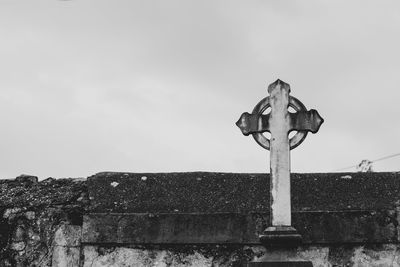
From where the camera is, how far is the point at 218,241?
4203mm

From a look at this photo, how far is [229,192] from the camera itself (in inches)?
173

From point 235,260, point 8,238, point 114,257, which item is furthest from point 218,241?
point 8,238

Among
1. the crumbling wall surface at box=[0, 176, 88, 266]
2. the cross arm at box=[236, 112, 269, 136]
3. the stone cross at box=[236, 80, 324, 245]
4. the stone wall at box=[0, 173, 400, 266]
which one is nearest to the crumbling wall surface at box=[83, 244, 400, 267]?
the stone wall at box=[0, 173, 400, 266]

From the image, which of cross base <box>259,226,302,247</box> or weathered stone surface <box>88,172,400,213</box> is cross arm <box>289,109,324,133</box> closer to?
weathered stone surface <box>88,172,400,213</box>

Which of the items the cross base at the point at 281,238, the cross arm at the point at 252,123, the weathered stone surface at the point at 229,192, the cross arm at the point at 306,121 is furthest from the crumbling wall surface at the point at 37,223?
the cross arm at the point at 306,121

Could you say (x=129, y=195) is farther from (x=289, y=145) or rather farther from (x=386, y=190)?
(x=386, y=190)

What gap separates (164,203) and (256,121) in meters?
0.92

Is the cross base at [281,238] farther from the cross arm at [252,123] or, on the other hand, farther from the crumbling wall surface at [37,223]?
the crumbling wall surface at [37,223]

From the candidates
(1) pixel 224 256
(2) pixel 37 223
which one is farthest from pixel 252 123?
(2) pixel 37 223

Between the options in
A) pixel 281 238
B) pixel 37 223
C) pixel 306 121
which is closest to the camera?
pixel 281 238

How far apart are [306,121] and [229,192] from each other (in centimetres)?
81

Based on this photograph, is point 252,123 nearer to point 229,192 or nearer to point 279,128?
point 279,128

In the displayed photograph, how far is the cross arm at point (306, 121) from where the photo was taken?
395cm

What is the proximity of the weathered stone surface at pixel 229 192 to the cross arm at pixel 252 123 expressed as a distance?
522 mm
